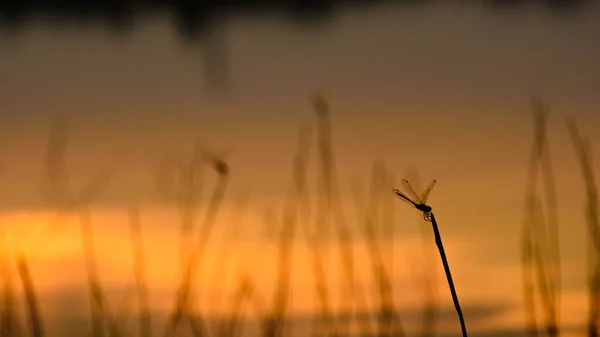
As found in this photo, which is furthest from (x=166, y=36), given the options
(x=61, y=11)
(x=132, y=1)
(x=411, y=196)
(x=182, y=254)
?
(x=411, y=196)

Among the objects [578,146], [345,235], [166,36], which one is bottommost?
[345,235]

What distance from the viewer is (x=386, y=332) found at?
3.08m

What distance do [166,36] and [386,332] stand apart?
12.6 ft

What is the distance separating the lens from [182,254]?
3256mm

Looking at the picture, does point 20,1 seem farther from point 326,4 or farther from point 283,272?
point 283,272

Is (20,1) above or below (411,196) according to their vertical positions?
above

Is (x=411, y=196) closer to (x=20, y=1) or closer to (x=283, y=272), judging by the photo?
(x=283, y=272)

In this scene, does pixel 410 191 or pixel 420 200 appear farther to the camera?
pixel 410 191

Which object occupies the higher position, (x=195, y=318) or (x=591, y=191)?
(x=591, y=191)

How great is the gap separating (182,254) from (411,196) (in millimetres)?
823

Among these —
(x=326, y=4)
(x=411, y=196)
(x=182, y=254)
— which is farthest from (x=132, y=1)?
(x=411, y=196)

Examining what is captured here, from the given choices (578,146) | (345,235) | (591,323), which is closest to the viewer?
(578,146)

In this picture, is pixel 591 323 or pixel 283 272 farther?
pixel 283 272

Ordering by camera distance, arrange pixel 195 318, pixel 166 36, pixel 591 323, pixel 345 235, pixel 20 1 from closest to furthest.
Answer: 1. pixel 591 323
2. pixel 195 318
3. pixel 345 235
4. pixel 166 36
5. pixel 20 1
